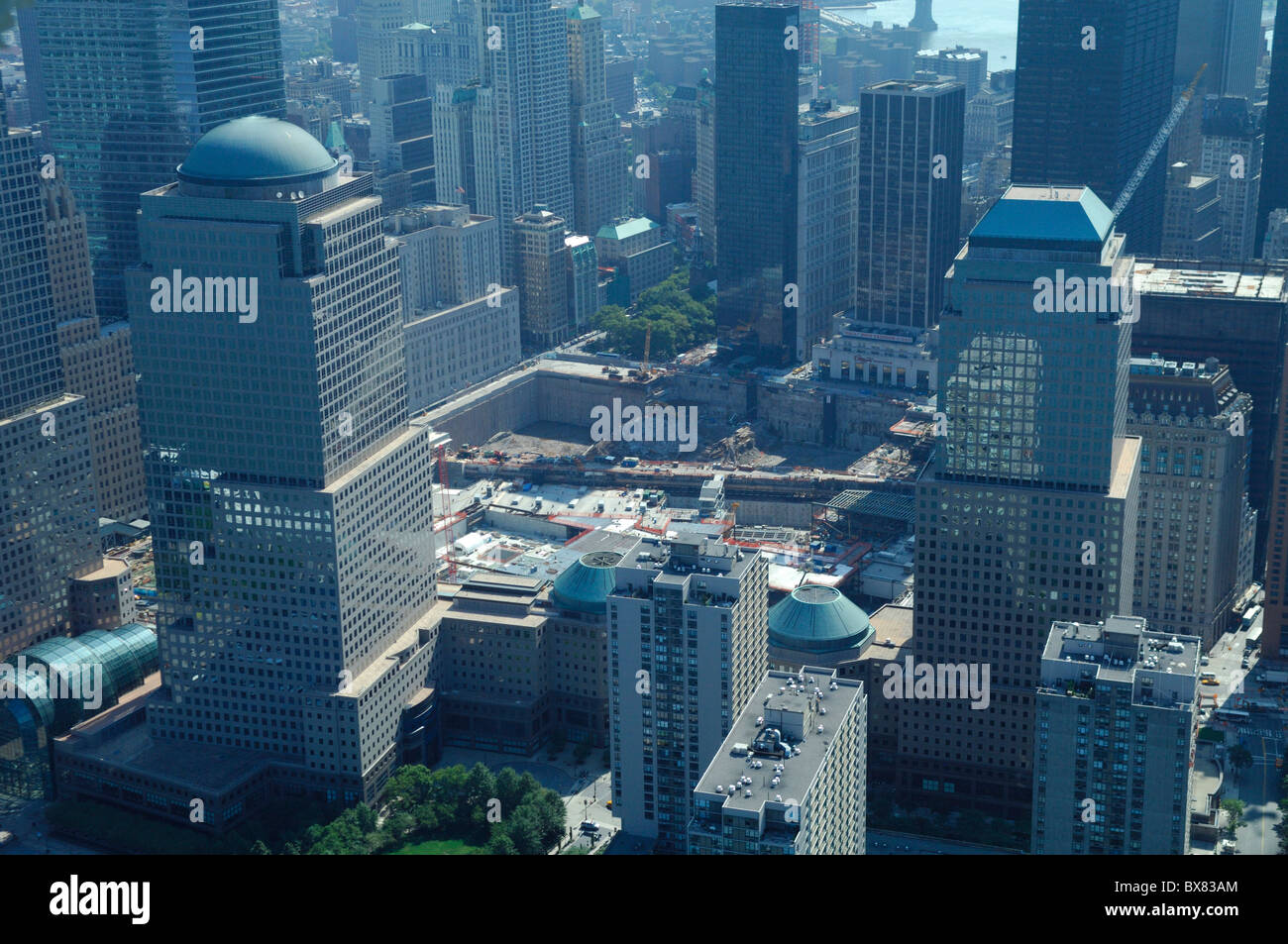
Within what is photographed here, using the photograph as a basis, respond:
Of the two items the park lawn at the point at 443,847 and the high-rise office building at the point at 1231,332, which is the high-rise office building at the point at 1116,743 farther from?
the high-rise office building at the point at 1231,332

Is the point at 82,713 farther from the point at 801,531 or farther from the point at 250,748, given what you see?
the point at 801,531

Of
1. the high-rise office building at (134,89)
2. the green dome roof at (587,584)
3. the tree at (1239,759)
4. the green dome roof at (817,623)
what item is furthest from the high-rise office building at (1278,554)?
the high-rise office building at (134,89)

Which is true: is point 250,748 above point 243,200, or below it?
below

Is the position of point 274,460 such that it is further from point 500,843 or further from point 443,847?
point 500,843

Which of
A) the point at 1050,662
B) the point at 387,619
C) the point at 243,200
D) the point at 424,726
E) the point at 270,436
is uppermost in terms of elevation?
the point at 243,200

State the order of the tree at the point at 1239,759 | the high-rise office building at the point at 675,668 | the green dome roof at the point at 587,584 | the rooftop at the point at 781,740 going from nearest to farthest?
the rooftop at the point at 781,740
the high-rise office building at the point at 675,668
the tree at the point at 1239,759
the green dome roof at the point at 587,584
